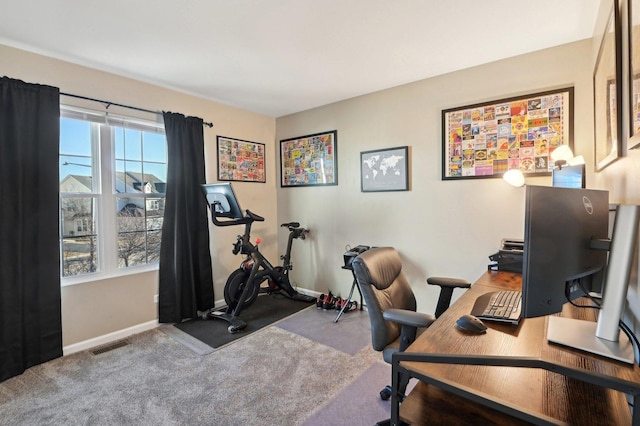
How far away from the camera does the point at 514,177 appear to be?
2.45 m

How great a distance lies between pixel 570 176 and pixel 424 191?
1.33m

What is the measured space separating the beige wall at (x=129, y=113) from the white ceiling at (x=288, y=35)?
4.8 inches

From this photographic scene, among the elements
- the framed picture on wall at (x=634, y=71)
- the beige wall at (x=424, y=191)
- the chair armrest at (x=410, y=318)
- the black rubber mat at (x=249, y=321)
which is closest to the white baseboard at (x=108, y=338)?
the black rubber mat at (x=249, y=321)

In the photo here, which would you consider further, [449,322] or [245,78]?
[245,78]

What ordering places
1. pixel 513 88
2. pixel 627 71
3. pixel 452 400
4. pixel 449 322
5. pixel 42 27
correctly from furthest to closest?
pixel 513 88 < pixel 42 27 < pixel 449 322 < pixel 627 71 < pixel 452 400

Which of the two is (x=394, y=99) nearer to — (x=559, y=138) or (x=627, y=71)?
(x=559, y=138)

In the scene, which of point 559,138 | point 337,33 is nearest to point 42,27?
point 337,33

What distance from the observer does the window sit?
9.00 feet

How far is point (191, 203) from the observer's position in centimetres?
337

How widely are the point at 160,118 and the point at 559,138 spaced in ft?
12.2

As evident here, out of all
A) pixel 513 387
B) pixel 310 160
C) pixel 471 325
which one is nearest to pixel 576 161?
pixel 471 325

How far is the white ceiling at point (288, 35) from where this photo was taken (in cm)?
194

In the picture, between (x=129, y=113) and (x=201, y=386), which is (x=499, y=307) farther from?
(x=129, y=113)

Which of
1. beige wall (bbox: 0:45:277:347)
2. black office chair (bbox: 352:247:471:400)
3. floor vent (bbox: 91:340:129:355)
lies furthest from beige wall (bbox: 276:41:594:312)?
floor vent (bbox: 91:340:129:355)
